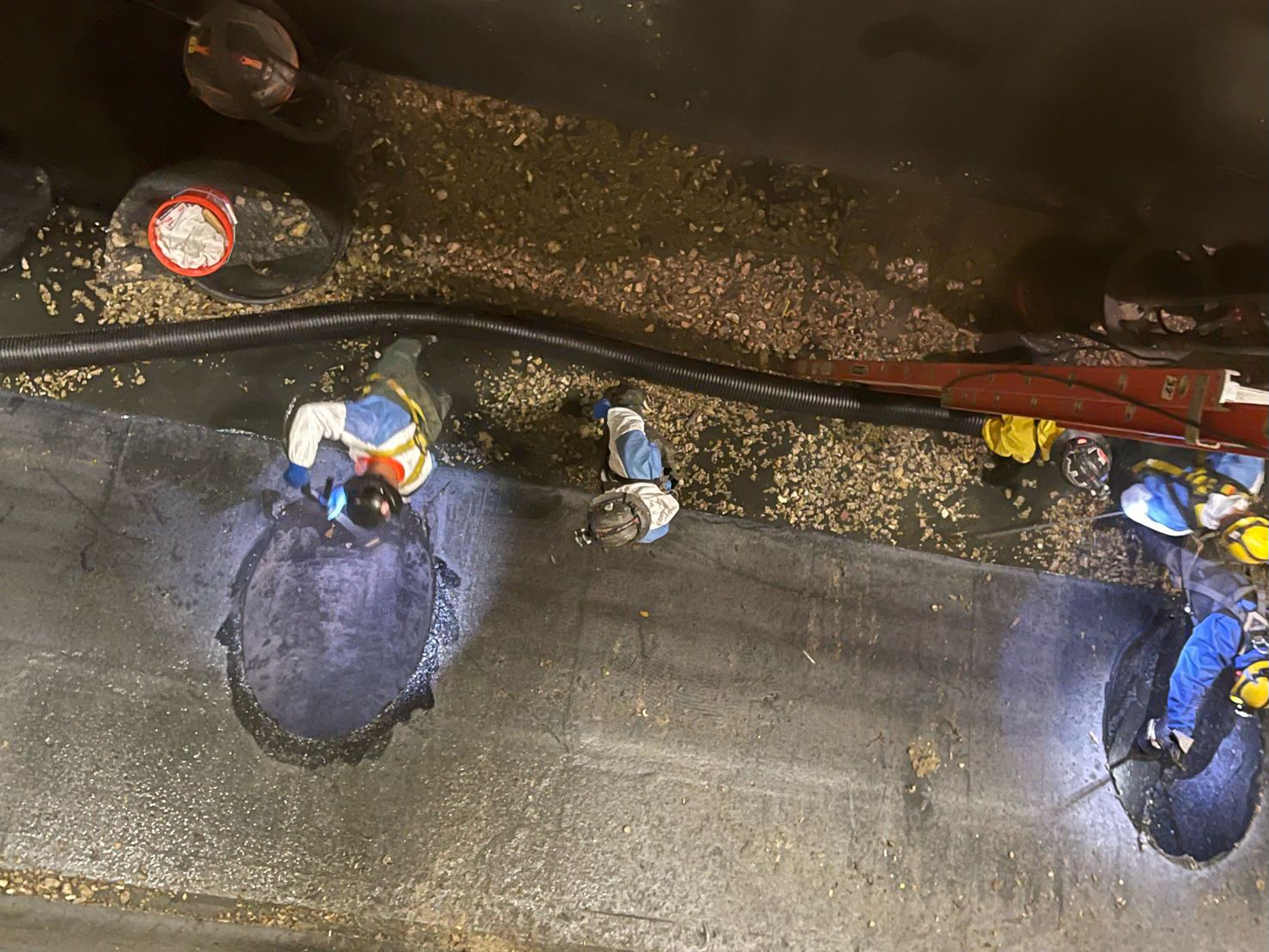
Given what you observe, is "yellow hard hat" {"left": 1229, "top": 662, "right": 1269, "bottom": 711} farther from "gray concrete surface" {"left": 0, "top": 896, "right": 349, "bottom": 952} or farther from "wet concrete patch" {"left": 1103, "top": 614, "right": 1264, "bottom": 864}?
"gray concrete surface" {"left": 0, "top": 896, "right": 349, "bottom": 952}

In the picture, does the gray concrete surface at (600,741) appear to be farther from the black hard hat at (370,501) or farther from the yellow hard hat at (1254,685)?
the black hard hat at (370,501)

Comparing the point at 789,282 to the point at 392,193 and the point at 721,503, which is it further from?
the point at 392,193

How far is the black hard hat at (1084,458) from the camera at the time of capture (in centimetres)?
333

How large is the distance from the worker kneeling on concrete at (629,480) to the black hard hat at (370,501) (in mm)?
658

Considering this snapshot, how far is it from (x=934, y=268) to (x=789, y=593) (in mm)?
1624

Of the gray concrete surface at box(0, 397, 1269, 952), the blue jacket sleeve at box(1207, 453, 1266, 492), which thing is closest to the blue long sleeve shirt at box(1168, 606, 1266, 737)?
the gray concrete surface at box(0, 397, 1269, 952)

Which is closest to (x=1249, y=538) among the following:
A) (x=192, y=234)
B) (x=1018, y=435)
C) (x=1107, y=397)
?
(x=1018, y=435)

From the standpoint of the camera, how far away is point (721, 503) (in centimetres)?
319

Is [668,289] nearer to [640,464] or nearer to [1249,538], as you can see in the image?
[640,464]

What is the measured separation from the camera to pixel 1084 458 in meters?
3.35

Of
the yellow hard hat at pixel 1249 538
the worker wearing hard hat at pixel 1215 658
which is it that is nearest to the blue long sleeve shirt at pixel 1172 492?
the yellow hard hat at pixel 1249 538

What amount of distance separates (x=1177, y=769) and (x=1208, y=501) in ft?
4.01

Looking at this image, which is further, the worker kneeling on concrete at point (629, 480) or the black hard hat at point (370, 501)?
the worker kneeling on concrete at point (629, 480)

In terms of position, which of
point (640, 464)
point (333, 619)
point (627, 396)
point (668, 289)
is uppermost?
point (668, 289)
